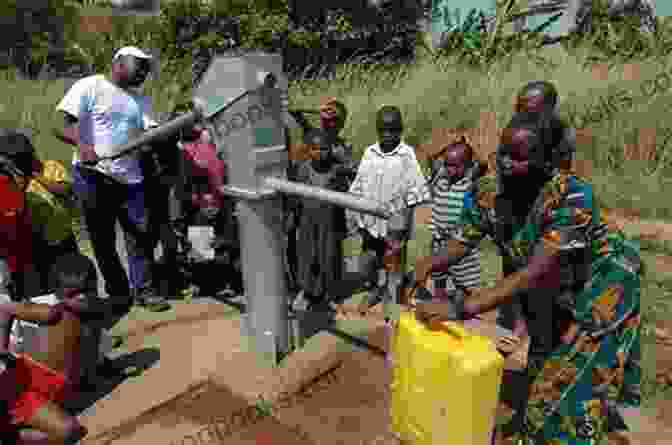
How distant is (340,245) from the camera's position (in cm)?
371

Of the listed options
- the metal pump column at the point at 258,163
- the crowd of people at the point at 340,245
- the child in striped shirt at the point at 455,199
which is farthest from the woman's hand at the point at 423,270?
the child in striped shirt at the point at 455,199

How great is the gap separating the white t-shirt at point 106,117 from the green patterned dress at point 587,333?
2.33 m

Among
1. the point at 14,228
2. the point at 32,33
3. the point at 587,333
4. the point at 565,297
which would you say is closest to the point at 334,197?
the point at 565,297

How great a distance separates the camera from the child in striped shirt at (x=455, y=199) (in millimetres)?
3205

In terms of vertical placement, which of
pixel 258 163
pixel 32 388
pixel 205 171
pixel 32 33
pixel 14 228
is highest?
pixel 32 33

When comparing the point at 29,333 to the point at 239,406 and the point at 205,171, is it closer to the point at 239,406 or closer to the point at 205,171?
Answer: the point at 239,406

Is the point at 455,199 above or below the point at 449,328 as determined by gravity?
above

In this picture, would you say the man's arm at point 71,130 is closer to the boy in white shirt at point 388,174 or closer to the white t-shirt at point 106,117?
the white t-shirt at point 106,117

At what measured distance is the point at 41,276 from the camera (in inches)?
119

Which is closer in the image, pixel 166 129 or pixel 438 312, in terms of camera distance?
pixel 438 312

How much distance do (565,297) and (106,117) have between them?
2.75 meters

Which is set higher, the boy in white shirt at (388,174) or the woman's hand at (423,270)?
the boy in white shirt at (388,174)

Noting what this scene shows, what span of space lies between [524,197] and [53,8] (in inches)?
656

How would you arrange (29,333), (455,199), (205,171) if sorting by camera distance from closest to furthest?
(29,333)
(455,199)
(205,171)
